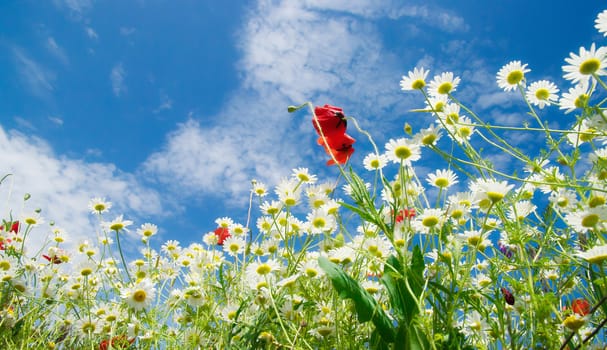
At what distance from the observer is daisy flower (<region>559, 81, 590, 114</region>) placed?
3.17ft

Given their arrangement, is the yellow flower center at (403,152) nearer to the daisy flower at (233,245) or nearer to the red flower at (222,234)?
the daisy flower at (233,245)

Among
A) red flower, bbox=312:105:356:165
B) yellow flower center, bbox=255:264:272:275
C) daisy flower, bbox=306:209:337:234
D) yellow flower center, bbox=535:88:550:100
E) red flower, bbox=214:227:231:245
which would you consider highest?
yellow flower center, bbox=535:88:550:100

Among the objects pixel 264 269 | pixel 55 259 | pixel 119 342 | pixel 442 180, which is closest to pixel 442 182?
pixel 442 180

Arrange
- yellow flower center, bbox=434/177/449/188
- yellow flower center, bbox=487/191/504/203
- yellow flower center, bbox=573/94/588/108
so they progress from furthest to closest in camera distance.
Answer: yellow flower center, bbox=434/177/449/188
yellow flower center, bbox=573/94/588/108
yellow flower center, bbox=487/191/504/203

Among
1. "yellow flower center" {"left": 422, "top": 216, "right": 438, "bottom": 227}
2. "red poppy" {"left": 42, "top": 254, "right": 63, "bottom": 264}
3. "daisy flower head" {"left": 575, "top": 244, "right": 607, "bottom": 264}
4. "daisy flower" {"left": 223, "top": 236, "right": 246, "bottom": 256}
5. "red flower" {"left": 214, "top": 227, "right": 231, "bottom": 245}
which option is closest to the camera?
"daisy flower head" {"left": 575, "top": 244, "right": 607, "bottom": 264}

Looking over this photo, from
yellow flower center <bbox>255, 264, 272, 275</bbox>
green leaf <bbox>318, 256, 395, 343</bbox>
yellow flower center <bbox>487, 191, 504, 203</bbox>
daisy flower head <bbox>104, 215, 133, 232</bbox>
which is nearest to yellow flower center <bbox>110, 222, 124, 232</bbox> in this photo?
daisy flower head <bbox>104, 215, 133, 232</bbox>

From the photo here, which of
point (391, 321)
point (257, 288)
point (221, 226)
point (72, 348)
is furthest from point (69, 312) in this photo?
point (391, 321)

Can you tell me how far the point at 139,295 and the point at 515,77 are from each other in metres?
1.26

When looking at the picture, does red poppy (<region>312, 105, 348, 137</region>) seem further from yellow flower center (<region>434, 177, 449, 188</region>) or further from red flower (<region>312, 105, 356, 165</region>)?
yellow flower center (<region>434, 177, 449, 188</region>)

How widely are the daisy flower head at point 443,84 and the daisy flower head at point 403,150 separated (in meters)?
0.22

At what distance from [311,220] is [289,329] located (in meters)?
0.34

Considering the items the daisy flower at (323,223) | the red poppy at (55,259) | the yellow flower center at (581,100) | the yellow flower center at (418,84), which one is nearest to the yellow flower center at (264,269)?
the daisy flower at (323,223)

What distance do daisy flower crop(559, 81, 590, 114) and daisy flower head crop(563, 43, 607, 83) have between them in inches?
0.8

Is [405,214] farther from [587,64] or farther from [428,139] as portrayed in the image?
[587,64]
